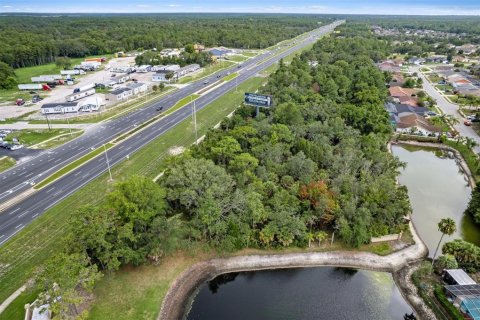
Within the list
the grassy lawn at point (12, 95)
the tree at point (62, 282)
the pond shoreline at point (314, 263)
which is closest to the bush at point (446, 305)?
the pond shoreline at point (314, 263)

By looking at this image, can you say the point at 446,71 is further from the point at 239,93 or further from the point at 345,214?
the point at 345,214

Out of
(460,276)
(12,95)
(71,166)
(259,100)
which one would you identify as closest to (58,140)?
(71,166)

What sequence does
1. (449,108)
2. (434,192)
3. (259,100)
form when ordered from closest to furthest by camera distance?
Result: (434,192) → (259,100) → (449,108)

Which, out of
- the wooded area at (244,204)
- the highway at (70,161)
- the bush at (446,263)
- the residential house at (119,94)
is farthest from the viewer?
the residential house at (119,94)

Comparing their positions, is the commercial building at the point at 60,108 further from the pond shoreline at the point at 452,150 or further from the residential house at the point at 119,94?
the pond shoreline at the point at 452,150

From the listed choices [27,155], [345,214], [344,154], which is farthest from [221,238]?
[27,155]

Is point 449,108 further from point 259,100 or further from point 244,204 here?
point 244,204

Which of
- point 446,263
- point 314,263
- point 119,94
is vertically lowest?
point 314,263
